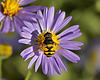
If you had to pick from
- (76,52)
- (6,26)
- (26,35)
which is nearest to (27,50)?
(26,35)

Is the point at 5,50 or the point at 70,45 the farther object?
the point at 5,50

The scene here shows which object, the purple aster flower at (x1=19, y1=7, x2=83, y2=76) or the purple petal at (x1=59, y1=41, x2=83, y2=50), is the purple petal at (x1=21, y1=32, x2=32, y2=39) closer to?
the purple aster flower at (x1=19, y1=7, x2=83, y2=76)

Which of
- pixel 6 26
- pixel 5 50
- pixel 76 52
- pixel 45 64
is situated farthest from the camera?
pixel 76 52

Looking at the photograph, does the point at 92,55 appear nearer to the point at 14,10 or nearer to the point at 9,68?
the point at 9,68

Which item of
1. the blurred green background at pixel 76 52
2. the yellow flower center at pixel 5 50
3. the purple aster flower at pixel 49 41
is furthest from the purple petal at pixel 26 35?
the blurred green background at pixel 76 52

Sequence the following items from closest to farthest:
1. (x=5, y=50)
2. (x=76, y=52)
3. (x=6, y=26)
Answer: (x=6, y=26) < (x=5, y=50) < (x=76, y=52)

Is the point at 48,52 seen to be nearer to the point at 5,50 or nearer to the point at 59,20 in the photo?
the point at 59,20

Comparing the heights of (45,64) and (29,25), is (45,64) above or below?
below
